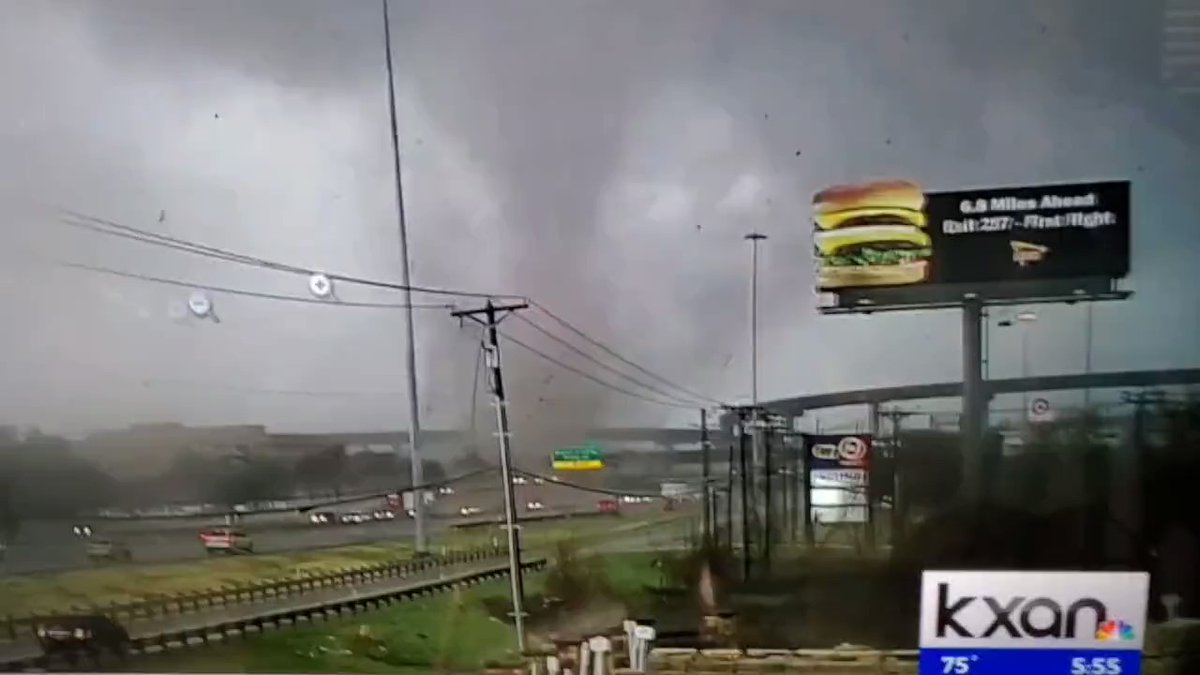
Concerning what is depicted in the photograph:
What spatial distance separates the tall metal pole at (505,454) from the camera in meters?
1.59

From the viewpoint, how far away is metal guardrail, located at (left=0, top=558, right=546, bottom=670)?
5.28ft

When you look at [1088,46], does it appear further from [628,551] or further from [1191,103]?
[628,551]

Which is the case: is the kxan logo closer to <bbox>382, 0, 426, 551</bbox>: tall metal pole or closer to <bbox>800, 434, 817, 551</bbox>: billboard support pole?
<bbox>800, 434, 817, 551</bbox>: billboard support pole

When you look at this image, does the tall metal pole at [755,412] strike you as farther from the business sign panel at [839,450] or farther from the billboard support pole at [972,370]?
the billboard support pole at [972,370]

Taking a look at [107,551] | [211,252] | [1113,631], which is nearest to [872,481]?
[1113,631]

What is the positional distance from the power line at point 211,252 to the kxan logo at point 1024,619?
0.75 m

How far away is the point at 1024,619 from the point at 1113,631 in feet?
0.40

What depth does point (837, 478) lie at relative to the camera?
1.57 meters

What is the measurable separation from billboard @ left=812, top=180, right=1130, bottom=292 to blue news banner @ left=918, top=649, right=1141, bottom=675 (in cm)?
52

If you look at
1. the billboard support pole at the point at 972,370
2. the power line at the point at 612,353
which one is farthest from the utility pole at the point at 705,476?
the billboard support pole at the point at 972,370

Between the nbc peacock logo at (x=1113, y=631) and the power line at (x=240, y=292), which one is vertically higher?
the power line at (x=240, y=292)

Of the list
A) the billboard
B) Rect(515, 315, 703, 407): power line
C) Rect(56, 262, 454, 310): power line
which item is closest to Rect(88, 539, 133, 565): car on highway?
Rect(56, 262, 454, 310): power line

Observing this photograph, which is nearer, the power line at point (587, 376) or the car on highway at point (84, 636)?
the power line at point (587, 376)

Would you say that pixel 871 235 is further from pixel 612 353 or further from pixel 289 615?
pixel 289 615
